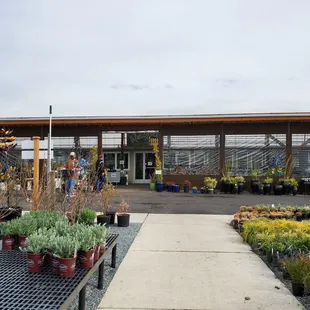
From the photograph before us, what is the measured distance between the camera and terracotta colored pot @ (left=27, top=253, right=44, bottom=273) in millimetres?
3021

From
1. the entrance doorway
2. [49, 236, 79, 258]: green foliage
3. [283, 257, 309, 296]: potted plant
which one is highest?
the entrance doorway

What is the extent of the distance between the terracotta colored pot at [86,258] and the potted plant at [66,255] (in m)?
0.17

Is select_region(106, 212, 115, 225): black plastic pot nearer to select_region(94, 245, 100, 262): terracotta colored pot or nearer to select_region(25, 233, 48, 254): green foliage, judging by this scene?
select_region(94, 245, 100, 262): terracotta colored pot

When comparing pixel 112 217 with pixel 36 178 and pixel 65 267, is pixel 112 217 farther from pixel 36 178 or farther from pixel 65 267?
pixel 65 267

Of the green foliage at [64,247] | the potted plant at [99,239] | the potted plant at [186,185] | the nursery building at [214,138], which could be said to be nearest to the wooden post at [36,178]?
the potted plant at [99,239]

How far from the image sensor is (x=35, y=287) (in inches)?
107

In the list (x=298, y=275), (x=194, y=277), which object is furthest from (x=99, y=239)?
(x=298, y=275)

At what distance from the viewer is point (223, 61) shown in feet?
38.6

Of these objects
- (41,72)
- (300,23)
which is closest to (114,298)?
(300,23)

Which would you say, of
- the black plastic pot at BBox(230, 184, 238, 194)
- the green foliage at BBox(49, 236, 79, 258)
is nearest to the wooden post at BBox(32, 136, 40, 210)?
the green foliage at BBox(49, 236, 79, 258)

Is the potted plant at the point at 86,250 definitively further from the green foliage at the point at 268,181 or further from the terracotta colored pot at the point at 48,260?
the green foliage at the point at 268,181

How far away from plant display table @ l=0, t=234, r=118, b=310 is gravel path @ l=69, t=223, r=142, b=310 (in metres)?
0.40

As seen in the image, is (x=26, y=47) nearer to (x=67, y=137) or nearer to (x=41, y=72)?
(x=41, y=72)

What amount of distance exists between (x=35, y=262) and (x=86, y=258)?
18.1 inches
